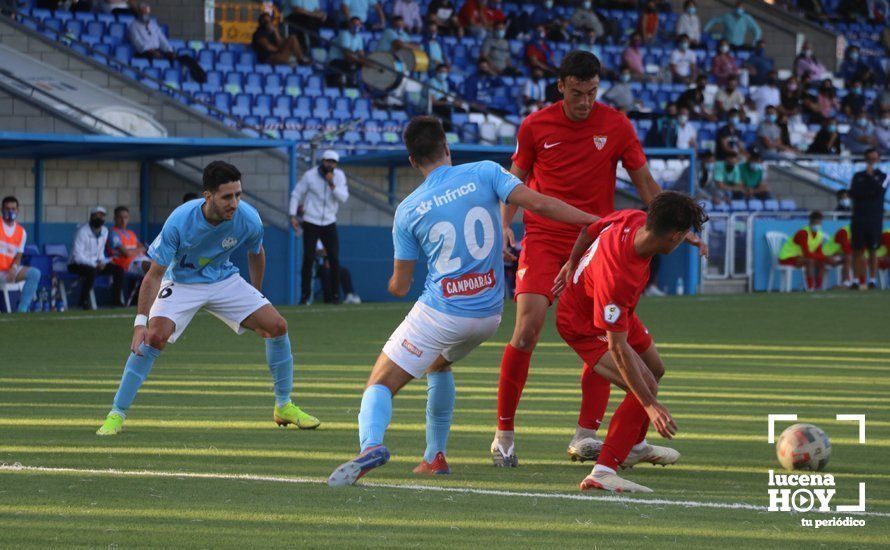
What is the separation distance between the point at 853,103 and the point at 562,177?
95.3 ft

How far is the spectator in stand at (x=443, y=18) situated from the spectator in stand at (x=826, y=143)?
7861mm

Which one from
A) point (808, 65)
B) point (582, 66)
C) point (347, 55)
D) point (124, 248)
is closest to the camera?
point (582, 66)

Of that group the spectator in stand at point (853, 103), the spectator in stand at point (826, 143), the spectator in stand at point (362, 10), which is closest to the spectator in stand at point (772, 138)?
the spectator in stand at point (826, 143)

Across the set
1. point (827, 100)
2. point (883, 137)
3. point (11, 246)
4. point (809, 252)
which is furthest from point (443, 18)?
point (11, 246)

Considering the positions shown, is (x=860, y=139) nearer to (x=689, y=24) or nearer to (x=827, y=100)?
(x=827, y=100)

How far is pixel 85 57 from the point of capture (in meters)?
25.2

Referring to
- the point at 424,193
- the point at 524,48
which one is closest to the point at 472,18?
the point at 524,48

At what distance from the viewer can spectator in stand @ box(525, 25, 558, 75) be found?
3133 centimetres

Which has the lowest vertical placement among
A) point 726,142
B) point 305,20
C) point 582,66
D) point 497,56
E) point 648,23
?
point 582,66

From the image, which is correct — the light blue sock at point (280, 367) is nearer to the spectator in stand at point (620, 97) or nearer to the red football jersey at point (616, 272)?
the red football jersey at point (616, 272)

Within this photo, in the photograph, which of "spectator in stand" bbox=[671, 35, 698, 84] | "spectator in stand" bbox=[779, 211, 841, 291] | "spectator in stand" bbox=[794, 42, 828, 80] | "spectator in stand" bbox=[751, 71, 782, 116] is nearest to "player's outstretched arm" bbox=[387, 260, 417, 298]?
"spectator in stand" bbox=[779, 211, 841, 291]

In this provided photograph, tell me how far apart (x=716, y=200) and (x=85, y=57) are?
11.5 meters

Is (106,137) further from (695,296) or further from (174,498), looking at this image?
(174,498)

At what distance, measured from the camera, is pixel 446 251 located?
7258 mm
